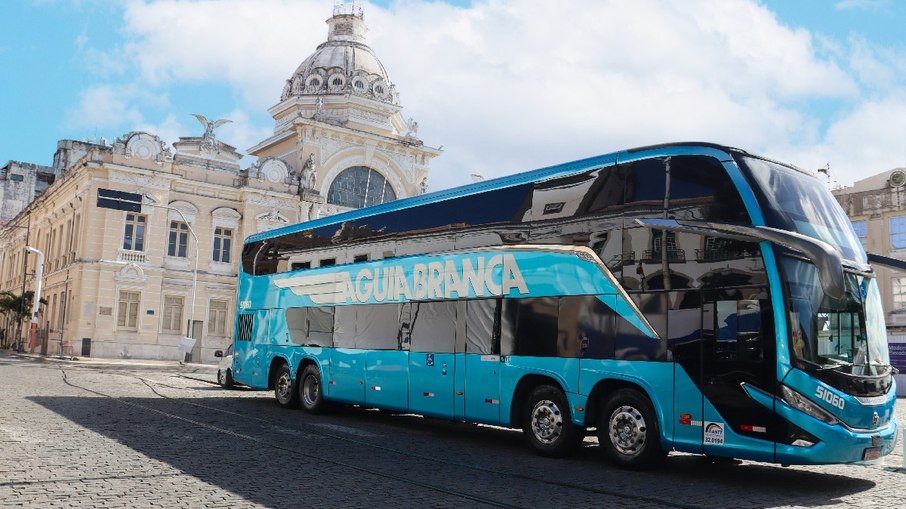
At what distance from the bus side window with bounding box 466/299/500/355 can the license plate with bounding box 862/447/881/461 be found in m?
5.27

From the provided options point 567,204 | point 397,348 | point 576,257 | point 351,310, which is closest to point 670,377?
point 576,257

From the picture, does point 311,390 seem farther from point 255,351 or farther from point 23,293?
point 23,293

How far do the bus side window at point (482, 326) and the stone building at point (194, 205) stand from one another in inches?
1178

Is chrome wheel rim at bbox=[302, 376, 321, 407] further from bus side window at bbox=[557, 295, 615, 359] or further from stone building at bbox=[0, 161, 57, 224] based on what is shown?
stone building at bbox=[0, 161, 57, 224]

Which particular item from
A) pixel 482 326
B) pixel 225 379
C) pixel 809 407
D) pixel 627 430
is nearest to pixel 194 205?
pixel 225 379

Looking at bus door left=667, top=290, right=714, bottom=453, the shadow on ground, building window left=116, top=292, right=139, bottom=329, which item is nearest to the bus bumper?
the shadow on ground

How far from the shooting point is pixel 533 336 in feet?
40.9

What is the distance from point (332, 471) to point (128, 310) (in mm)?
39304

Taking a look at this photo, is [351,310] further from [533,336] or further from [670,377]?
[670,377]

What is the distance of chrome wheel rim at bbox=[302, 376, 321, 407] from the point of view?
1766 cm

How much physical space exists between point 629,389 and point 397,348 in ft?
16.9

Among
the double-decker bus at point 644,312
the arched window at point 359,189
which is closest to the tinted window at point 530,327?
the double-decker bus at point 644,312

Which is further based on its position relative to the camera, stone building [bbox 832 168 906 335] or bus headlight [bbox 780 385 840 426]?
stone building [bbox 832 168 906 335]

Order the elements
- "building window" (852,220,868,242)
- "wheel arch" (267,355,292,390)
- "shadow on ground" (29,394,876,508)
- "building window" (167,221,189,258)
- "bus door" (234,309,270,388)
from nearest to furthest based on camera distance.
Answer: "shadow on ground" (29,394,876,508) < "wheel arch" (267,355,292,390) < "bus door" (234,309,270,388) < "building window" (852,220,868,242) < "building window" (167,221,189,258)
